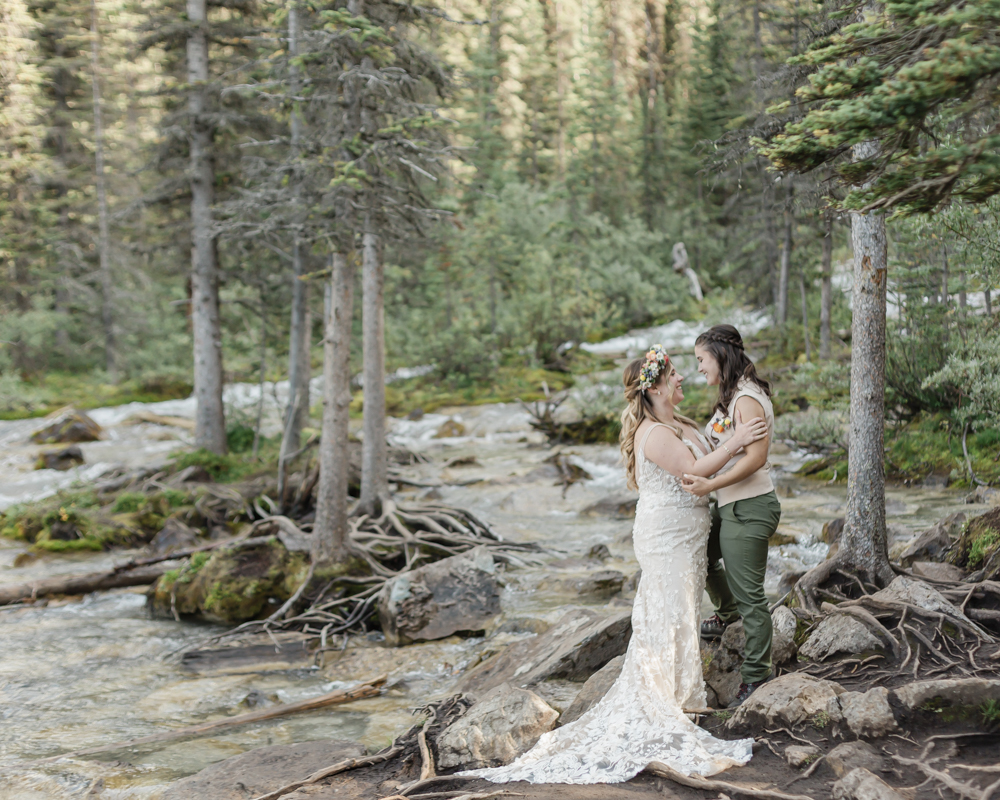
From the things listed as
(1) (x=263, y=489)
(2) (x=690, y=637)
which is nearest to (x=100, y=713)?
(2) (x=690, y=637)

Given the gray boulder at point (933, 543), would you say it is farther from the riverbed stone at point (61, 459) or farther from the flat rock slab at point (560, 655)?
the riverbed stone at point (61, 459)

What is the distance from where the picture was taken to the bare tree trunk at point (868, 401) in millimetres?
6039

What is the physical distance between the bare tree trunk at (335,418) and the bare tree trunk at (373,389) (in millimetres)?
1841

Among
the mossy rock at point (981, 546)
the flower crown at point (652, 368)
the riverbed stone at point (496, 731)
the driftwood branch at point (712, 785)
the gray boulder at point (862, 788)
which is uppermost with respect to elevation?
the flower crown at point (652, 368)

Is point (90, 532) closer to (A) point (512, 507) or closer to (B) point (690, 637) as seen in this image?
(A) point (512, 507)

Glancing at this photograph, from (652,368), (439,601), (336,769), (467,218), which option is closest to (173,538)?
(439,601)

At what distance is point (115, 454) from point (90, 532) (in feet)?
29.5

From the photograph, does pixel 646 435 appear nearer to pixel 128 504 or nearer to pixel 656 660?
pixel 656 660

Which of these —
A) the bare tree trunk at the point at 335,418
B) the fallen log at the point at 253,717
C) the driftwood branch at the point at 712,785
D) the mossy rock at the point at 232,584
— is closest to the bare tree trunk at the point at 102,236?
the mossy rock at the point at 232,584

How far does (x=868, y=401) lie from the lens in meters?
6.12

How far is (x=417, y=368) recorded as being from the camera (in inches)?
1238

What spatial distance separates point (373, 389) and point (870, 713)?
9129 mm

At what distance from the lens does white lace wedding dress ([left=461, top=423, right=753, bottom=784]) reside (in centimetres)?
438

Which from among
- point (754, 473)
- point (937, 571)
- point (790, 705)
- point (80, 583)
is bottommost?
point (80, 583)
